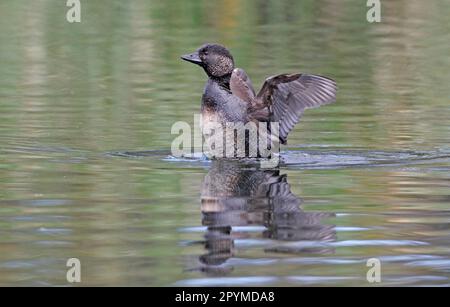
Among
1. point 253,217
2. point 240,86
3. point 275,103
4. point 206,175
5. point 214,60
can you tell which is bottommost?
point 253,217

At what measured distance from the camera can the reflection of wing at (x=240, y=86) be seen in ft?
39.3

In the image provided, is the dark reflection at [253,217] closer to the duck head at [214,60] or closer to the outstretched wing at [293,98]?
the outstretched wing at [293,98]

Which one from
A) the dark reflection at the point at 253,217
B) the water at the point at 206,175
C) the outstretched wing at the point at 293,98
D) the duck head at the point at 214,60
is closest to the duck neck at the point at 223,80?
the duck head at the point at 214,60

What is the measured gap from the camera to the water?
7.77 meters

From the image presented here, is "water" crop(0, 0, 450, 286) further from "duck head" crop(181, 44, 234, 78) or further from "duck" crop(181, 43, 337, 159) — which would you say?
"duck head" crop(181, 44, 234, 78)

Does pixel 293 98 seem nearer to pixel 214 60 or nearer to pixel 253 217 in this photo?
pixel 214 60

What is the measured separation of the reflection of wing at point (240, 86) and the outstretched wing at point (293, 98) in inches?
11.2

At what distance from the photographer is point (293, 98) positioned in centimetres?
1170

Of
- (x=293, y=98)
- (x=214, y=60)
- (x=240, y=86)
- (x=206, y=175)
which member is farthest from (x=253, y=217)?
(x=214, y=60)

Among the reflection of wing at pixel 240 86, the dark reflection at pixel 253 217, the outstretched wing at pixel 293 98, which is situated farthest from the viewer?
the reflection of wing at pixel 240 86

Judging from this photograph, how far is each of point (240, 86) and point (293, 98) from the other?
1.93ft

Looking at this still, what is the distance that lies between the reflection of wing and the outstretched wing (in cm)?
28

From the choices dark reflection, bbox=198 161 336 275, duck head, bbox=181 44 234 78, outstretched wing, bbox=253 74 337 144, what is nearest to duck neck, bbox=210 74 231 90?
duck head, bbox=181 44 234 78

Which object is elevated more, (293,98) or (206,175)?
(293,98)
